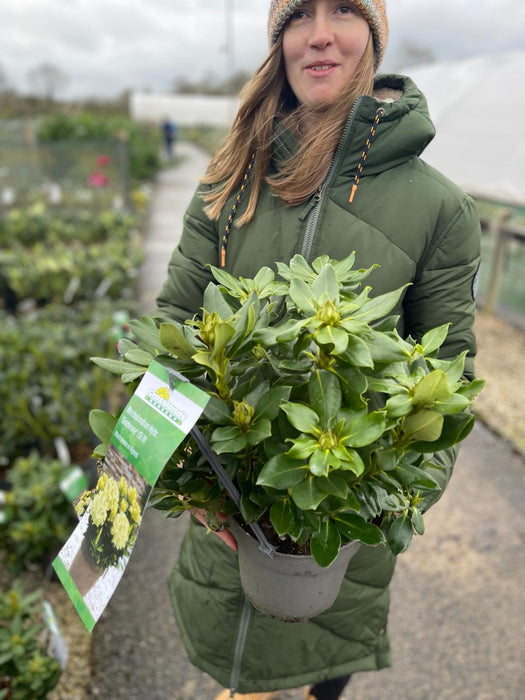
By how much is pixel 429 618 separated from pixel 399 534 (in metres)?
1.82

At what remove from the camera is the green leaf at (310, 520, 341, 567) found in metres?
0.86

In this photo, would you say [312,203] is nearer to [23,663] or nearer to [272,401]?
[272,401]

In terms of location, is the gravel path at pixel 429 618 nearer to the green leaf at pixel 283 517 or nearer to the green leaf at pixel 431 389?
the green leaf at pixel 283 517

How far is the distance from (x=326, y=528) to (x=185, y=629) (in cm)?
96

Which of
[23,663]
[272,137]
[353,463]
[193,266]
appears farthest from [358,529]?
[23,663]

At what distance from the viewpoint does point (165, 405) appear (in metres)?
0.78

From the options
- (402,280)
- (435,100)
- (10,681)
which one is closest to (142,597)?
(10,681)

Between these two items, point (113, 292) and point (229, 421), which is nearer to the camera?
point (229, 421)

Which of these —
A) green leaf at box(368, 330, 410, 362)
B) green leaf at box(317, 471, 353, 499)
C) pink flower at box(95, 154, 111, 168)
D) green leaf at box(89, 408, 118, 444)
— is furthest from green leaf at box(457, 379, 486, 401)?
pink flower at box(95, 154, 111, 168)

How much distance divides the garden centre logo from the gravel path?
1.76 metres

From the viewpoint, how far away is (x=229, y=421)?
85cm

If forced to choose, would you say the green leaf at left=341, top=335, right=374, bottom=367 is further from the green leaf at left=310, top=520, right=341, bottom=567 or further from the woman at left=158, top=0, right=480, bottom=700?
the woman at left=158, top=0, right=480, bottom=700

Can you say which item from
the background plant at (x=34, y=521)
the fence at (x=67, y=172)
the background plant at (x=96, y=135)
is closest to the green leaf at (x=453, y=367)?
the background plant at (x=34, y=521)

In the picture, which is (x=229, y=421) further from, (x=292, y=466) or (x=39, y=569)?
(x=39, y=569)
